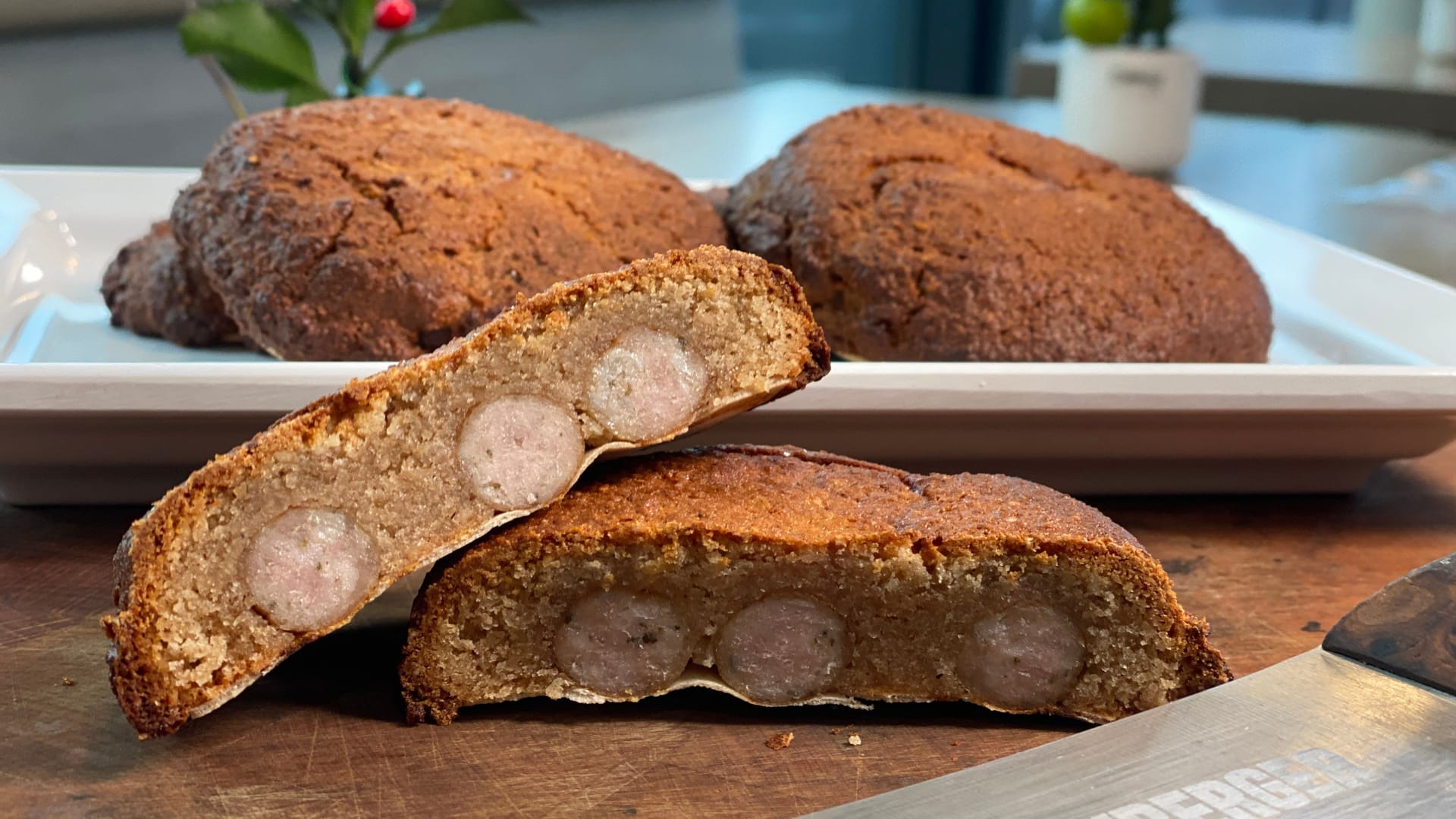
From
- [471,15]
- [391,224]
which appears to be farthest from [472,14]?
[391,224]

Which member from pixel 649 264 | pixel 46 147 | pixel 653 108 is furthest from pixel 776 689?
pixel 653 108

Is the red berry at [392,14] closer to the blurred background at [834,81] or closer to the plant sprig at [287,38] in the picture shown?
the plant sprig at [287,38]

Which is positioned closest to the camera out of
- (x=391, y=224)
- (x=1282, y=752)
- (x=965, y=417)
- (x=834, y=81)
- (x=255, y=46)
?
(x=1282, y=752)

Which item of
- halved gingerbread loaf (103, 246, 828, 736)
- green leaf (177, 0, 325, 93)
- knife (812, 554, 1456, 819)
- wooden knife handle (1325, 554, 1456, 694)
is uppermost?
green leaf (177, 0, 325, 93)

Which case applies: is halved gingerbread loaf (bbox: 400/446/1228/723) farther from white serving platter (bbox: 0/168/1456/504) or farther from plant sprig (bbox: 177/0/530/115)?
plant sprig (bbox: 177/0/530/115)

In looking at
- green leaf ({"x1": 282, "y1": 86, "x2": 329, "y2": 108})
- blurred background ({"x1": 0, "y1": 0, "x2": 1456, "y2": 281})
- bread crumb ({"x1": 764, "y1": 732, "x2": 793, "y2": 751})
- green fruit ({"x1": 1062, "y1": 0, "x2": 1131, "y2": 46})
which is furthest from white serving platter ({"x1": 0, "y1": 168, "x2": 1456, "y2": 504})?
green fruit ({"x1": 1062, "y1": 0, "x2": 1131, "y2": 46})

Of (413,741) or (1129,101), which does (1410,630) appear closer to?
(413,741)
